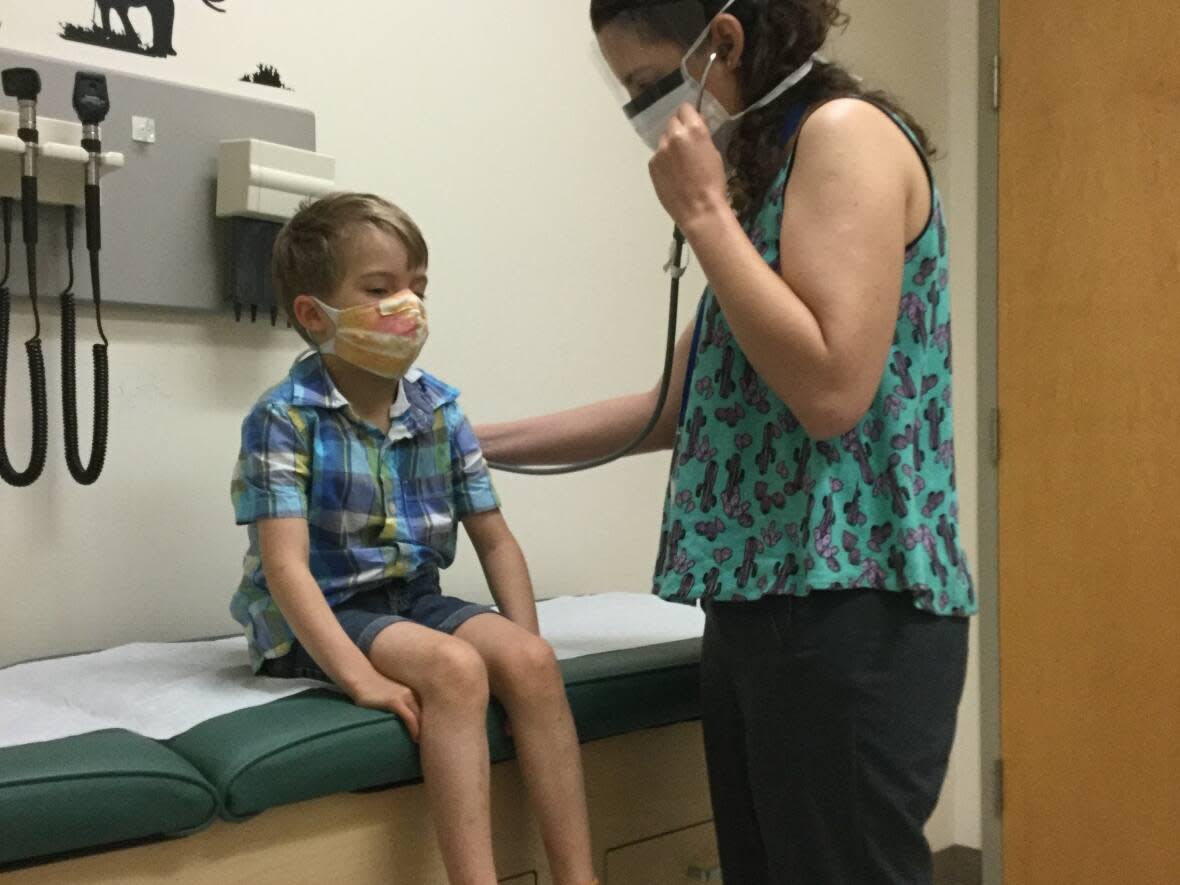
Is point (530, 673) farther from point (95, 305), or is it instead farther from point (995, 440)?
point (995, 440)

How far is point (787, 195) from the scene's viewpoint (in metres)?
0.98

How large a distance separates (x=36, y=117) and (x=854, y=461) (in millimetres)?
1020

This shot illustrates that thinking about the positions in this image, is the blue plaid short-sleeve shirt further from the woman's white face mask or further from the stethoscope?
the woman's white face mask

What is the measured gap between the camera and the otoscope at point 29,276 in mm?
1343

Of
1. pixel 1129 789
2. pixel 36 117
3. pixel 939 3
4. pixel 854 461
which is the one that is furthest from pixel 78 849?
pixel 939 3

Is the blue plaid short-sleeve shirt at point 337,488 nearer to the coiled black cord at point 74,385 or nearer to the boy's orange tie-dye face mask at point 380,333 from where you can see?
the boy's orange tie-dye face mask at point 380,333

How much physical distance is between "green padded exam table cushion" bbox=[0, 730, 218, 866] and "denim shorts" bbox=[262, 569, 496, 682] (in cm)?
26

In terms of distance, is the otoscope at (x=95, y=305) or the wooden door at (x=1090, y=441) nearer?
the otoscope at (x=95, y=305)

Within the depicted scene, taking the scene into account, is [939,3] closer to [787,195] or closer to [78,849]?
[787,195]

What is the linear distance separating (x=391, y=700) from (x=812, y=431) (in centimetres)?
51

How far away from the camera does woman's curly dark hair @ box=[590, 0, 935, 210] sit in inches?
40.9

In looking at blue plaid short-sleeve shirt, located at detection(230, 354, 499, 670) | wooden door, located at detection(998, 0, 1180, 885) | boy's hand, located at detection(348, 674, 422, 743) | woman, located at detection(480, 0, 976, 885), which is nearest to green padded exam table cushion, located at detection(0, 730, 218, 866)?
boy's hand, located at detection(348, 674, 422, 743)

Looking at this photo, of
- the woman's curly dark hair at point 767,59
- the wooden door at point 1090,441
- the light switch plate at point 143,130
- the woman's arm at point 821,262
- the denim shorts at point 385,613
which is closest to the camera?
the woman's arm at point 821,262

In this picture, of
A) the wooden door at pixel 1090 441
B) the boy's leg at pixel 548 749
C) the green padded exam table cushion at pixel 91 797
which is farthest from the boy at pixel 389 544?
the wooden door at pixel 1090 441
